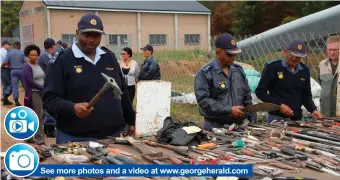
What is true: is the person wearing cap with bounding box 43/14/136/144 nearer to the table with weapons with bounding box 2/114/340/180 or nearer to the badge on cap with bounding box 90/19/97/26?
the badge on cap with bounding box 90/19/97/26

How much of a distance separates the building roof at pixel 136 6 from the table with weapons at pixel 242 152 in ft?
66.1

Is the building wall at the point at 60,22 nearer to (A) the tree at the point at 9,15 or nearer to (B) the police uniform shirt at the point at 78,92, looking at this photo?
(A) the tree at the point at 9,15

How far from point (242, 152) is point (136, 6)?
23226 millimetres

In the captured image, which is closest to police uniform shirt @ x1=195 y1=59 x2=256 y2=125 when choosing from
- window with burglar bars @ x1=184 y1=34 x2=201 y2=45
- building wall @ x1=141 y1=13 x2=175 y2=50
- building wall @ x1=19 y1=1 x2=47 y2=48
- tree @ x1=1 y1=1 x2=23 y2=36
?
window with burglar bars @ x1=184 y1=34 x2=201 y2=45

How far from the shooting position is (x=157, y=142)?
3.06 metres

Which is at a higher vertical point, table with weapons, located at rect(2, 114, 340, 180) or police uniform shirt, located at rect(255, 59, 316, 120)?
police uniform shirt, located at rect(255, 59, 316, 120)

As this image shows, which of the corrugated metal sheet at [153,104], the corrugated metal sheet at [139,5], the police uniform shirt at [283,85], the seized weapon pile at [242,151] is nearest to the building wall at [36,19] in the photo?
the corrugated metal sheet at [139,5]

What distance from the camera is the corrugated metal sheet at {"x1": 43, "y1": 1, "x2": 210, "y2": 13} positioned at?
22.6 meters

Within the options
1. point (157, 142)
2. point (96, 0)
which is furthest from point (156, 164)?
point (96, 0)

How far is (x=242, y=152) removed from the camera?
277 centimetres

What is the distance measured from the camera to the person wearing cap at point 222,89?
3.66 metres

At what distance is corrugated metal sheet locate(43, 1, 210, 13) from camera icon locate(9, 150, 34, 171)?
20.7 metres

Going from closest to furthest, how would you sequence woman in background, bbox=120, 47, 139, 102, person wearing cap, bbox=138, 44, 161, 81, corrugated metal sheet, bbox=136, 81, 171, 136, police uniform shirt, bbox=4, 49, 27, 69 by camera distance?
1. corrugated metal sheet, bbox=136, 81, 171, 136
2. woman in background, bbox=120, 47, 139, 102
3. person wearing cap, bbox=138, 44, 161, 81
4. police uniform shirt, bbox=4, 49, 27, 69

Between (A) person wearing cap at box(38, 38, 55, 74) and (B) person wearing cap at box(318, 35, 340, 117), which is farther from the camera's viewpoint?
(A) person wearing cap at box(38, 38, 55, 74)
